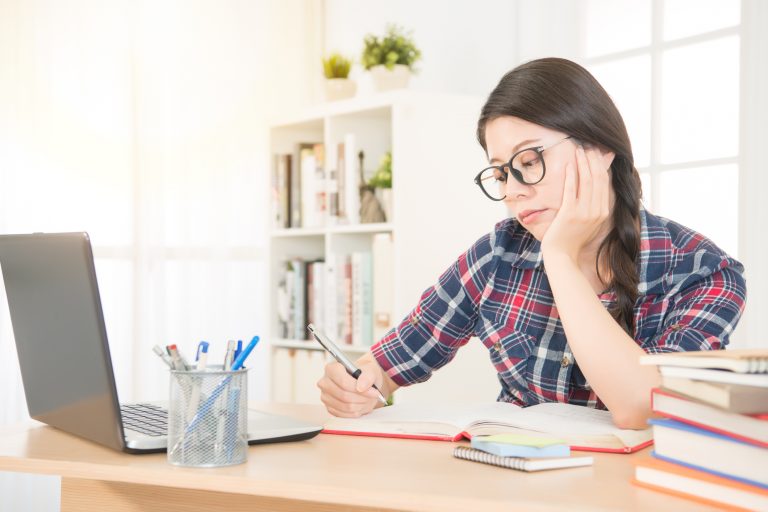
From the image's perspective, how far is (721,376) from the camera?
2.76 feet

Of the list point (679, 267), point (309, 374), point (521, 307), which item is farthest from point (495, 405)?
point (309, 374)

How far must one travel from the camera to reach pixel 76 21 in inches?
124

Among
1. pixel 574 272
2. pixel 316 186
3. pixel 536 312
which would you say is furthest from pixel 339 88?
pixel 574 272

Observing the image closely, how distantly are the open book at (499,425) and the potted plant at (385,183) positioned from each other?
163 centimetres

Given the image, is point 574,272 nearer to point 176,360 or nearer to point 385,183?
point 176,360

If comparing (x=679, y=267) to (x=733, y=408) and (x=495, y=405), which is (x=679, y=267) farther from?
(x=733, y=408)

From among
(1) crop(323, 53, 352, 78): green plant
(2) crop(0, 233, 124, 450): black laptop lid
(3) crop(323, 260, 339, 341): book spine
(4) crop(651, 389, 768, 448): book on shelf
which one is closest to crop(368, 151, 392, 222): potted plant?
(3) crop(323, 260, 339, 341): book spine

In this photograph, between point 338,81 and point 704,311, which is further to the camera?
point 338,81

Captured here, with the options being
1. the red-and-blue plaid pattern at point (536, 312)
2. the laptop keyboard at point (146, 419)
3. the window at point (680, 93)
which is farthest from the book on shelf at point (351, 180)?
the laptop keyboard at point (146, 419)

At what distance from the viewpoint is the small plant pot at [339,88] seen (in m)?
3.31

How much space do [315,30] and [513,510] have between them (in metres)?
3.32

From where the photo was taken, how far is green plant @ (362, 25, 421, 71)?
3129 mm

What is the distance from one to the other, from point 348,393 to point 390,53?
1952mm

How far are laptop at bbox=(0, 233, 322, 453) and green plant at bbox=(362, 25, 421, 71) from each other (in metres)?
2.04
